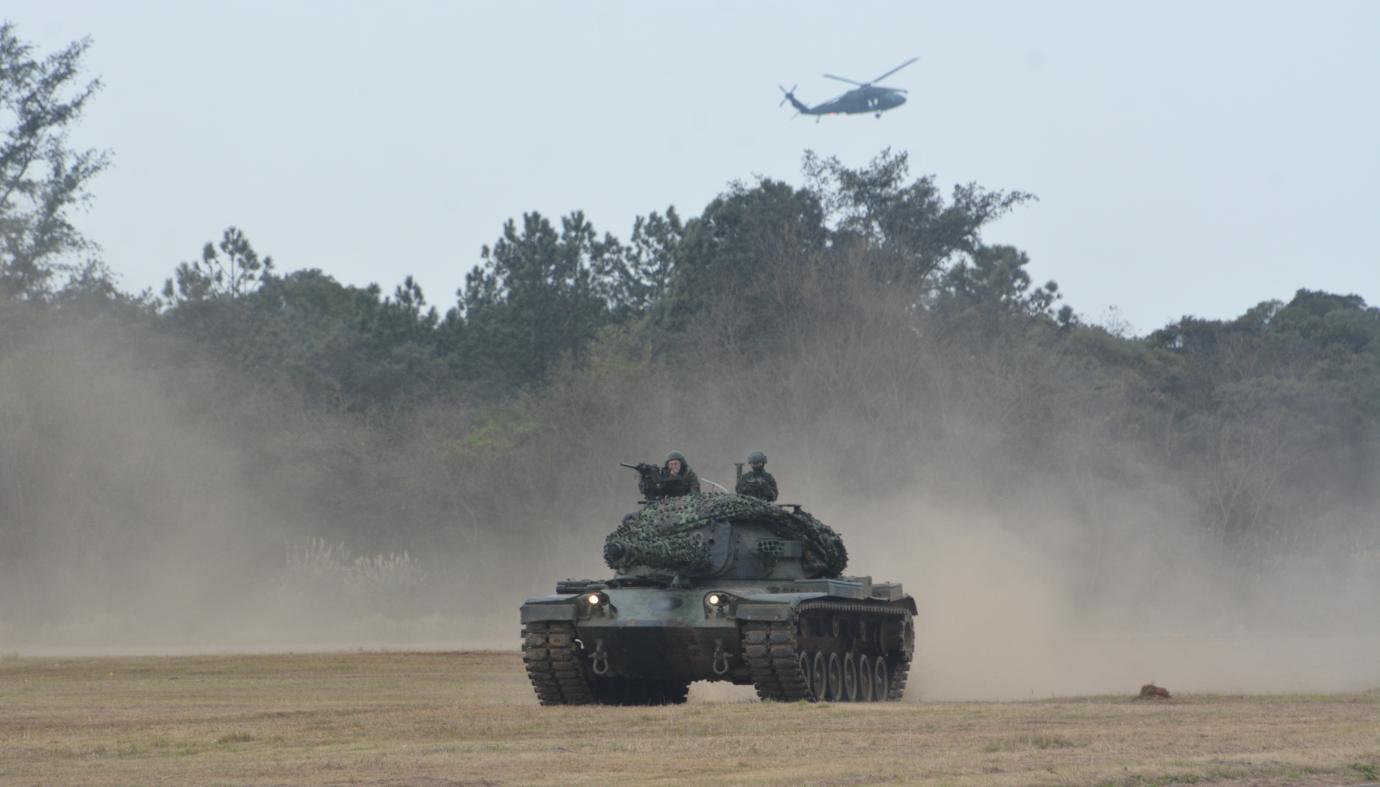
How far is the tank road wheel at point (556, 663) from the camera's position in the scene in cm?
2097

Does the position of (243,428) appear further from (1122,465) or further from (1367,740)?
(1367,740)

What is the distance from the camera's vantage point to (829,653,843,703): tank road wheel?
2183 centimetres

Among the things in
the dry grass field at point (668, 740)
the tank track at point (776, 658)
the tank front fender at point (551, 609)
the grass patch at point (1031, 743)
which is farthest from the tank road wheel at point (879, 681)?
the grass patch at point (1031, 743)

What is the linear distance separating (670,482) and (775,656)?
362 cm

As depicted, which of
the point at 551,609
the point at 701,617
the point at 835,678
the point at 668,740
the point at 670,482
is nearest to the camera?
the point at 668,740

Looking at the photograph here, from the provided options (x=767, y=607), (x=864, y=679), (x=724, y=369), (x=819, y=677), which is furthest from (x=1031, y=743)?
(x=724, y=369)

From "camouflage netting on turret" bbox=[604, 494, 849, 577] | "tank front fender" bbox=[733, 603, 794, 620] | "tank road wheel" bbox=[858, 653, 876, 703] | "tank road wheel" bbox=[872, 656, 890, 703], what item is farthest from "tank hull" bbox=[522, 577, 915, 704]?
"tank road wheel" bbox=[872, 656, 890, 703]

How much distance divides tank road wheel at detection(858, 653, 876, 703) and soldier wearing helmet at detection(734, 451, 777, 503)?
2.16 metres

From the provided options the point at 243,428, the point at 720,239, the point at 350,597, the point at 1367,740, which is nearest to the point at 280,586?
the point at 350,597

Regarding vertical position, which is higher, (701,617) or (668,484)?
(668,484)

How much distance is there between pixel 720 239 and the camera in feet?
237

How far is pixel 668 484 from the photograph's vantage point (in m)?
23.1

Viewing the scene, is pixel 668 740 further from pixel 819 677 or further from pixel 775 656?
pixel 819 677

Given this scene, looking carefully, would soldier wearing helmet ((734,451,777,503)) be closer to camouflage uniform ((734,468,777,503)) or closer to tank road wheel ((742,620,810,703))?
camouflage uniform ((734,468,777,503))
